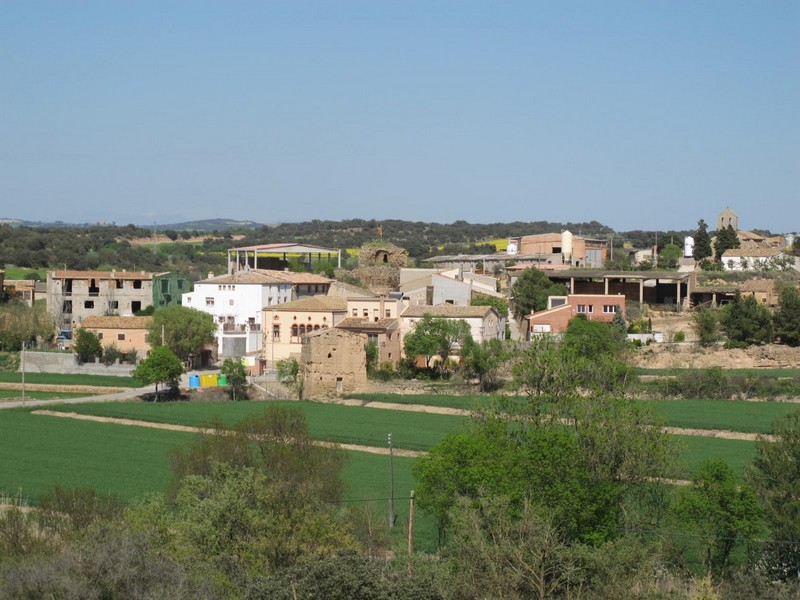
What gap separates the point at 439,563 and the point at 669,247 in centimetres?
8033

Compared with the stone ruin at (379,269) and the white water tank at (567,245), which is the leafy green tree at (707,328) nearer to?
the stone ruin at (379,269)

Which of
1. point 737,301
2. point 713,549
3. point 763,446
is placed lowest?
point 713,549

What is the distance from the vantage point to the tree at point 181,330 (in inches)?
2611

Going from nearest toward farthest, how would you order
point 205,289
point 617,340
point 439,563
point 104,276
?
point 439,563 < point 617,340 < point 205,289 < point 104,276

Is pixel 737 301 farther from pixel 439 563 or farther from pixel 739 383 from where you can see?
pixel 439 563

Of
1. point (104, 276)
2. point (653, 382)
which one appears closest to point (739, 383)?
point (653, 382)

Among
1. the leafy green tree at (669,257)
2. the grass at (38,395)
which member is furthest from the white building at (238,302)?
the leafy green tree at (669,257)

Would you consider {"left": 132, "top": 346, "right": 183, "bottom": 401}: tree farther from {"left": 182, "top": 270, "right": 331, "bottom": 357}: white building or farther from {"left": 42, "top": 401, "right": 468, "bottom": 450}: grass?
{"left": 182, "top": 270, "right": 331, "bottom": 357}: white building

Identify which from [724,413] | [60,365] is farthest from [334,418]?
[60,365]

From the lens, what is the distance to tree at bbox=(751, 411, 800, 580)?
27219mm

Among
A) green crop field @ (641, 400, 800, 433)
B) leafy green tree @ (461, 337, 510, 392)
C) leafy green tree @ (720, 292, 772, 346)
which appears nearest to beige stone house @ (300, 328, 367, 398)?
leafy green tree @ (461, 337, 510, 392)

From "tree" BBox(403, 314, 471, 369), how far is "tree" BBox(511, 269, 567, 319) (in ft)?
36.4

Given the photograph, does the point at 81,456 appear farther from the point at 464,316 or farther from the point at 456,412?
the point at 464,316

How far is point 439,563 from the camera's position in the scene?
2462 centimetres
